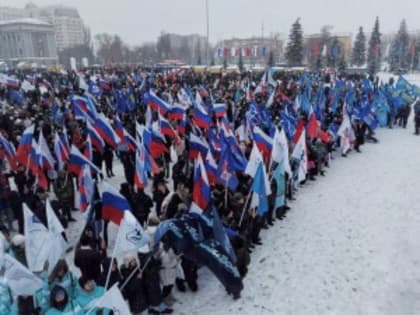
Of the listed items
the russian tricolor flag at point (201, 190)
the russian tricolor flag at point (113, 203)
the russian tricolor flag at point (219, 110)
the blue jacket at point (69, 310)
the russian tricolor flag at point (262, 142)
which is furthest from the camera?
the russian tricolor flag at point (219, 110)

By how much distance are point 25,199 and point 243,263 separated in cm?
490

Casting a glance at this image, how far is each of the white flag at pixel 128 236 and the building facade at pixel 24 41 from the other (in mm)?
117107

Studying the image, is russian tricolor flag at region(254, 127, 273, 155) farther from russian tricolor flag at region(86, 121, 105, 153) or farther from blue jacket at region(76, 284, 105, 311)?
blue jacket at region(76, 284, 105, 311)

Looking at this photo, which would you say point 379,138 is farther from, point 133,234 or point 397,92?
point 133,234

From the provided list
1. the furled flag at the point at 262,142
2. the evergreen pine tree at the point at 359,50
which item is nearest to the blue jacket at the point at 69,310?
the furled flag at the point at 262,142

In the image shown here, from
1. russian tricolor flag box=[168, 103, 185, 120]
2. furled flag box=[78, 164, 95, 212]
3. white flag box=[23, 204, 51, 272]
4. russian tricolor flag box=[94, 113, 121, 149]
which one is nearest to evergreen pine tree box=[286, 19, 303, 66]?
russian tricolor flag box=[168, 103, 185, 120]

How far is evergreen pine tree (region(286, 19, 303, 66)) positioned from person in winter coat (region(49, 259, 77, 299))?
5099cm

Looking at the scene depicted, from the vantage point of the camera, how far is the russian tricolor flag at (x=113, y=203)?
264 inches

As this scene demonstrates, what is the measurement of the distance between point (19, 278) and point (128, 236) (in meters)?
1.43

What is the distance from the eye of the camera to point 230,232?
724cm

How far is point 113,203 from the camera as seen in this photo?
679cm

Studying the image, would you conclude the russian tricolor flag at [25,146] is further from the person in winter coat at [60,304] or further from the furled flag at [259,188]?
the person in winter coat at [60,304]

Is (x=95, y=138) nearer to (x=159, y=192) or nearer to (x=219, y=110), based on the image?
(x=159, y=192)

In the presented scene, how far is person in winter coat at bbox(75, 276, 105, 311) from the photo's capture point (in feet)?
17.0
